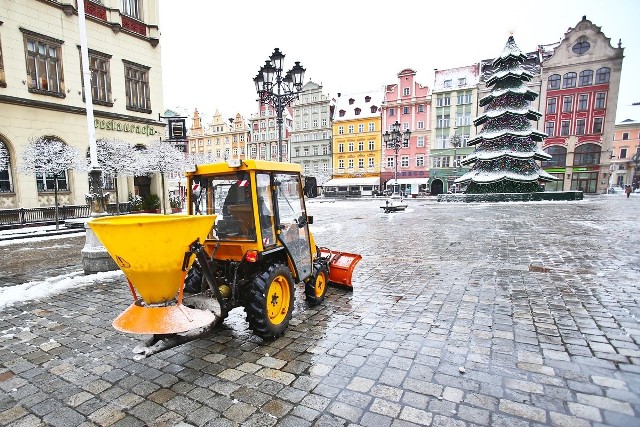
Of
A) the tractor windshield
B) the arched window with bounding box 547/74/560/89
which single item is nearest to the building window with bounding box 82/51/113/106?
the tractor windshield

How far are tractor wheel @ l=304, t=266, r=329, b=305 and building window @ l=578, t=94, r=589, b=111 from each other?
50.2 meters

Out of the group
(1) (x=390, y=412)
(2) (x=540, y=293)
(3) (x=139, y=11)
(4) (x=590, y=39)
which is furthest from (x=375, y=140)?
(1) (x=390, y=412)

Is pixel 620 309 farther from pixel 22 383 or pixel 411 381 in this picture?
pixel 22 383

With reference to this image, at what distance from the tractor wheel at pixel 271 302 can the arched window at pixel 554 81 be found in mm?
51475

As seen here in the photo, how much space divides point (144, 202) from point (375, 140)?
124ft

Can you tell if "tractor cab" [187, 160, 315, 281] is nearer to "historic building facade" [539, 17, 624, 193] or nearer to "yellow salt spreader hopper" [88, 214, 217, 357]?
"yellow salt spreader hopper" [88, 214, 217, 357]

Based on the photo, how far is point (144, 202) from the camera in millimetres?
20766

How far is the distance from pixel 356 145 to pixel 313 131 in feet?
26.7

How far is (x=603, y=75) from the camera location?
3944cm

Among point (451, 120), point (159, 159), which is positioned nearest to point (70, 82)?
point (159, 159)

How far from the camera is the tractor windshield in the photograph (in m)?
3.94

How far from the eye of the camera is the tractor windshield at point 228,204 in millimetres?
3941

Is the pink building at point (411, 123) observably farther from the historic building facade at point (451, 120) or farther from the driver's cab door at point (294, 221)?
the driver's cab door at point (294, 221)

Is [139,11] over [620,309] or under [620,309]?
over
